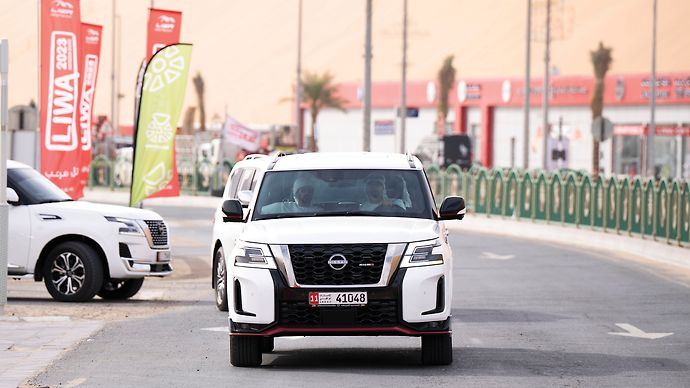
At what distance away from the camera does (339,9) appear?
650ft

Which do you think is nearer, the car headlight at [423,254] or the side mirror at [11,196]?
the car headlight at [423,254]

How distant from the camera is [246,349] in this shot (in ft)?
44.5

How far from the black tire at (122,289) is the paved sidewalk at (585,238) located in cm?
1064

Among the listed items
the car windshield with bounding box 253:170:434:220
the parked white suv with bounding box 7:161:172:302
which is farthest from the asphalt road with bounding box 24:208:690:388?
the car windshield with bounding box 253:170:434:220

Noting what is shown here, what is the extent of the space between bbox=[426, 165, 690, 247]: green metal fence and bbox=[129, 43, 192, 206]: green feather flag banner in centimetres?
950

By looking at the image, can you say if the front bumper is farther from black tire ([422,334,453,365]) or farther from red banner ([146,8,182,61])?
red banner ([146,8,182,61])

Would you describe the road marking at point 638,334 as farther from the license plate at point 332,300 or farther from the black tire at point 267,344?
the license plate at point 332,300

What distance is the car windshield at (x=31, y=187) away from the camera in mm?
21156

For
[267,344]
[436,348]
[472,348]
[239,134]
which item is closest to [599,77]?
[239,134]

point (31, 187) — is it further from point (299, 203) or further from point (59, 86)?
point (299, 203)

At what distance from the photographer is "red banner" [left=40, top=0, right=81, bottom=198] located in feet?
93.9

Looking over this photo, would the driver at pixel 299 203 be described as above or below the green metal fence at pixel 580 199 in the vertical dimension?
above

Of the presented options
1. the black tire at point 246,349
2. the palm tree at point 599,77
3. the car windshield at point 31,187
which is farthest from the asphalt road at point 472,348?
the palm tree at point 599,77

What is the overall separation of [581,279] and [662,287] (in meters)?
1.90
